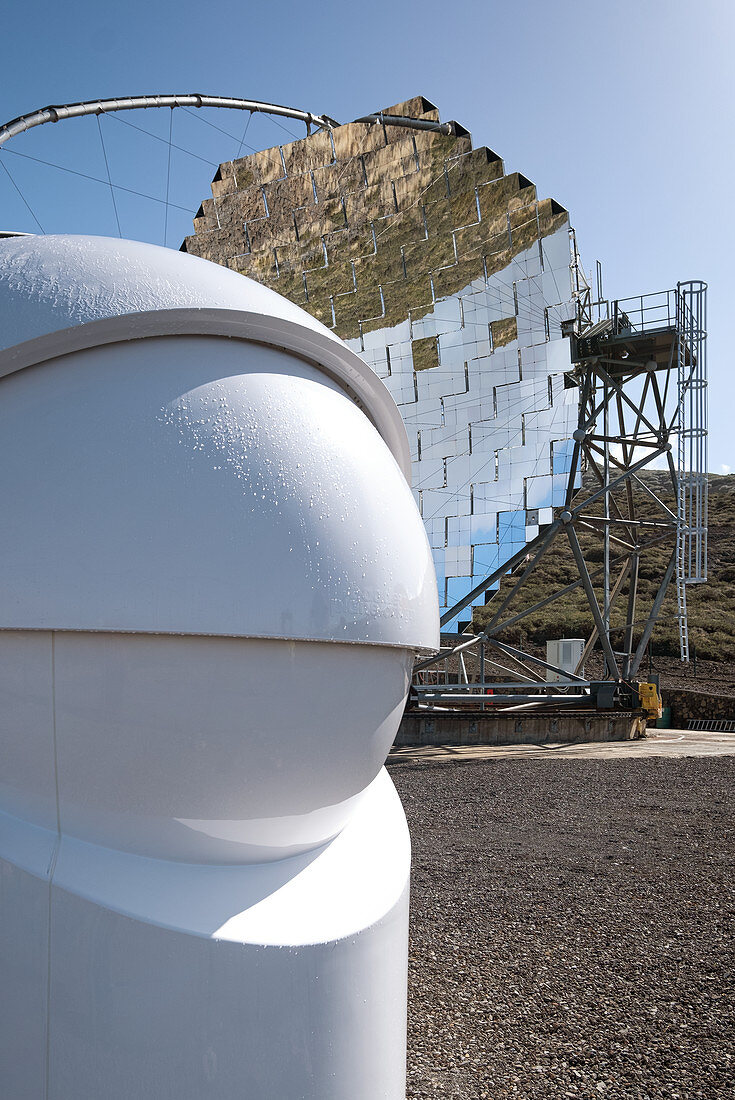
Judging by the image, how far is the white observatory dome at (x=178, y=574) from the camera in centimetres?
157

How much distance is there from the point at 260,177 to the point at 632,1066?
13266mm

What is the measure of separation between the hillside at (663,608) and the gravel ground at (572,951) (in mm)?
17842

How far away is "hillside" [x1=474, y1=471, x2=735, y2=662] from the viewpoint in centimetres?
2964

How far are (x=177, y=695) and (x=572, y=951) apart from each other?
10.9ft

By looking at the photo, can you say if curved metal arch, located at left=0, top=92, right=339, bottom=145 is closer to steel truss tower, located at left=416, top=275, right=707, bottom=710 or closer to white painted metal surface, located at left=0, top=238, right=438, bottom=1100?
steel truss tower, located at left=416, top=275, right=707, bottom=710

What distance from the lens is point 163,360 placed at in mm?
1758

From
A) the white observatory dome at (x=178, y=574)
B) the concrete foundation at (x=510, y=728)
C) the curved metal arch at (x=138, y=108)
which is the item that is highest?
the curved metal arch at (x=138, y=108)

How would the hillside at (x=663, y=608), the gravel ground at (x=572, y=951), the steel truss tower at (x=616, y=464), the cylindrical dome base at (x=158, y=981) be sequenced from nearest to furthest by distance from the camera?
the cylindrical dome base at (x=158, y=981) < the gravel ground at (x=572, y=951) < the steel truss tower at (x=616, y=464) < the hillside at (x=663, y=608)

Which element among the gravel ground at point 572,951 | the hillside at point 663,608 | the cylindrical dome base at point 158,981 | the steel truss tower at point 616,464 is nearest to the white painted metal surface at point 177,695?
the cylindrical dome base at point 158,981

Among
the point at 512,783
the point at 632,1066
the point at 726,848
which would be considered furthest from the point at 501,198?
the point at 632,1066

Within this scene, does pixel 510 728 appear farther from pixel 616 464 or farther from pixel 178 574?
pixel 178 574

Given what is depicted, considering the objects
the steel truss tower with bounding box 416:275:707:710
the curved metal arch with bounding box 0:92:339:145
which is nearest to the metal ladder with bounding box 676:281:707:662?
the steel truss tower with bounding box 416:275:707:710

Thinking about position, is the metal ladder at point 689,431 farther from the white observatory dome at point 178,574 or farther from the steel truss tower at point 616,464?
the white observatory dome at point 178,574

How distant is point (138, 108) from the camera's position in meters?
Result: 14.4
